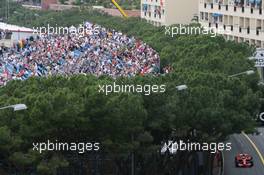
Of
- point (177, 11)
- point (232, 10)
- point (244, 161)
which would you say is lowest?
point (244, 161)

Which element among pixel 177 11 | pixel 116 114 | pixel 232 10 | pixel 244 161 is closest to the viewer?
pixel 116 114

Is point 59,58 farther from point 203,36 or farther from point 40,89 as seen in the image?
point 40,89

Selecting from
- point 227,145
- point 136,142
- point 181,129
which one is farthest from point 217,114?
point 227,145

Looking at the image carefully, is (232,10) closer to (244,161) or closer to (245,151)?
(245,151)

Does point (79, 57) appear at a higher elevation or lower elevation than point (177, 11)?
higher

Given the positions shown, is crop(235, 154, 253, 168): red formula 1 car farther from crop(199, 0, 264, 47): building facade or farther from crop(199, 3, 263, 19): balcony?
crop(199, 3, 263, 19): balcony

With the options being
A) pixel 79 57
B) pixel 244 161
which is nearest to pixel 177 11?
pixel 79 57

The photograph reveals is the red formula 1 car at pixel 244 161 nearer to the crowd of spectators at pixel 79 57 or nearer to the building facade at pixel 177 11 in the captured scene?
the crowd of spectators at pixel 79 57
